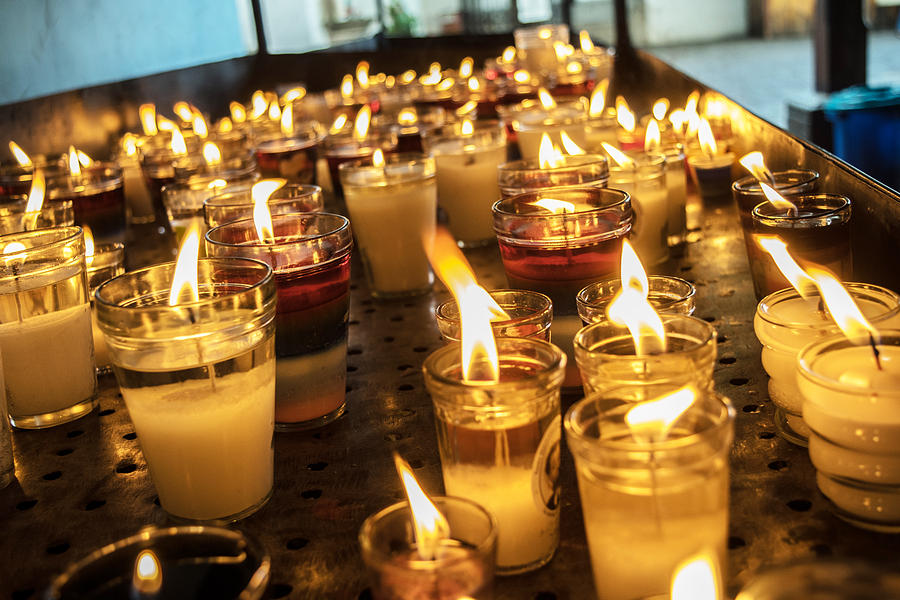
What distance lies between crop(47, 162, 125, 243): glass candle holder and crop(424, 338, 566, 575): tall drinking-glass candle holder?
59.2 inches

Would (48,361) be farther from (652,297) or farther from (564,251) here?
(652,297)

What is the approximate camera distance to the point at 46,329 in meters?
1.36

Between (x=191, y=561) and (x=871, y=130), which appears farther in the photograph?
(x=871, y=130)

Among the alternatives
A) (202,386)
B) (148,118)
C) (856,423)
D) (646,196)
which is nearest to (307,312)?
(202,386)

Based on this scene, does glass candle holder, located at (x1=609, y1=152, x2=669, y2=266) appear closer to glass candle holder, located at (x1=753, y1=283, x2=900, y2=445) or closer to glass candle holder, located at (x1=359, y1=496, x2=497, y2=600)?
glass candle holder, located at (x1=753, y1=283, x2=900, y2=445)

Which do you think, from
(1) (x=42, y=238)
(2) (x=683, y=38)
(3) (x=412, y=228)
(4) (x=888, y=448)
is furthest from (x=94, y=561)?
(2) (x=683, y=38)

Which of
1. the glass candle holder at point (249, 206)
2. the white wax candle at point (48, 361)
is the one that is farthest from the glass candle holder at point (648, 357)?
the white wax candle at point (48, 361)

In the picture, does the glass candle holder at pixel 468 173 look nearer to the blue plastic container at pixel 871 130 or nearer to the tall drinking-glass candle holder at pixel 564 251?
the tall drinking-glass candle holder at pixel 564 251

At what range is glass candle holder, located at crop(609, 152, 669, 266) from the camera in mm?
1760

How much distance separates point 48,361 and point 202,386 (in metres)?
0.47

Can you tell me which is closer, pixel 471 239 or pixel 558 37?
pixel 471 239

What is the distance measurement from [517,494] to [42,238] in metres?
0.89

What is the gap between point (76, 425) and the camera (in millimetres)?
1434

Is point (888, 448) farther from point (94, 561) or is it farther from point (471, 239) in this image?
point (471, 239)
